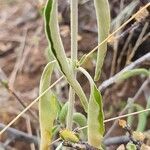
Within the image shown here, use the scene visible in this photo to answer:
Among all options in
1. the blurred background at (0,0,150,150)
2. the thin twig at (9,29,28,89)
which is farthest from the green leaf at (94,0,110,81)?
the thin twig at (9,29,28,89)

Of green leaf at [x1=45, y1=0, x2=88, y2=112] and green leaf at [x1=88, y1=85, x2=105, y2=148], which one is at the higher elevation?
green leaf at [x1=45, y1=0, x2=88, y2=112]

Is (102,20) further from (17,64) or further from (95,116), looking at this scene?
(17,64)

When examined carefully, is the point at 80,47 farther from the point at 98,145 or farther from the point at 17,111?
the point at 98,145

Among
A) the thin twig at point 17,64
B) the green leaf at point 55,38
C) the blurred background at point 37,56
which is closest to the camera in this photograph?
the green leaf at point 55,38

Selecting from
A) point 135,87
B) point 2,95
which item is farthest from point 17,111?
point 135,87

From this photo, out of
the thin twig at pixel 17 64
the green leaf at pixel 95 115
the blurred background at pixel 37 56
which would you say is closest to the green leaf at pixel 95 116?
the green leaf at pixel 95 115

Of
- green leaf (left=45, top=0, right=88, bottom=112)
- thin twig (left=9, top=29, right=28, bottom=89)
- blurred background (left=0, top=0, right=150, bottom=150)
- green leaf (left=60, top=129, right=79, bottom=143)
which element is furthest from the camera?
thin twig (left=9, top=29, right=28, bottom=89)

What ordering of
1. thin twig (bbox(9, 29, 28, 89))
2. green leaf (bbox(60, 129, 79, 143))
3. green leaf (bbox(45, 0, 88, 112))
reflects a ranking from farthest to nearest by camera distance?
thin twig (bbox(9, 29, 28, 89)) → green leaf (bbox(60, 129, 79, 143)) → green leaf (bbox(45, 0, 88, 112))

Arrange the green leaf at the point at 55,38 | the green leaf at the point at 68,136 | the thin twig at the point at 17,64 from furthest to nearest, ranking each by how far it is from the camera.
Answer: the thin twig at the point at 17,64, the green leaf at the point at 68,136, the green leaf at the point at 55,38

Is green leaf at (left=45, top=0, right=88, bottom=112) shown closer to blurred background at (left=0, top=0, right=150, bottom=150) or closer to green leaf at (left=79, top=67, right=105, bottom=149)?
green leaf at (left=79, top=67, right=105, bottom=149)

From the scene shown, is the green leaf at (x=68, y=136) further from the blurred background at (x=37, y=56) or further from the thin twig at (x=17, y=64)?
the thin twig at (x=17, y=64)

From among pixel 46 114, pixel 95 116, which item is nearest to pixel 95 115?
pixel 95 116

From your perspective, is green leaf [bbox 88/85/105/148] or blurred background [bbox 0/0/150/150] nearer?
green leaf [bbox 88/85/105/148]
